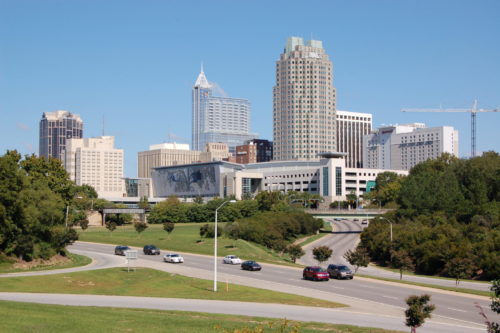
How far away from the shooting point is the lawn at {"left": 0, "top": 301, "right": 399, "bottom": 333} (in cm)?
3198

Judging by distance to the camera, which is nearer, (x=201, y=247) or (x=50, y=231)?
(x=50, y=231)

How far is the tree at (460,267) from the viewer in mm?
77625

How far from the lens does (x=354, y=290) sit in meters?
58.6

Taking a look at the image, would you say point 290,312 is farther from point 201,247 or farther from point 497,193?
point 497,193

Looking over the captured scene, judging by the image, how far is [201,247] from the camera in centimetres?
10644

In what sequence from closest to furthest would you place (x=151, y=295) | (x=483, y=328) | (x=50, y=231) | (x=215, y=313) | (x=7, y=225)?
(x=483, y=328) → (x=215, y=313) → (x=151, y=295) → (x=7, y=225) → (x=50, y=231)

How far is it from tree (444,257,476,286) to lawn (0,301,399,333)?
43959 millimetres

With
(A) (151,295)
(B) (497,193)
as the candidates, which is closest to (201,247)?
(A) (151,295)

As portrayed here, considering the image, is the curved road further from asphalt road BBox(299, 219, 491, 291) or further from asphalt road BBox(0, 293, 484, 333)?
asphalt road BBox(299, 219, 491, 291)

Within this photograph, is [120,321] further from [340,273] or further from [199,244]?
[199,244]

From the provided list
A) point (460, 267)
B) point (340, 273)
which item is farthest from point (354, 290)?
point (460, 267)

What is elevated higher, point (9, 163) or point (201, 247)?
point (9, 163)

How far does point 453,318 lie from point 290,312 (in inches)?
411

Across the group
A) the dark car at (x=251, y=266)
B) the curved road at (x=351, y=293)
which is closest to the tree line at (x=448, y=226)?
the dark car at (x=251, y=266)
